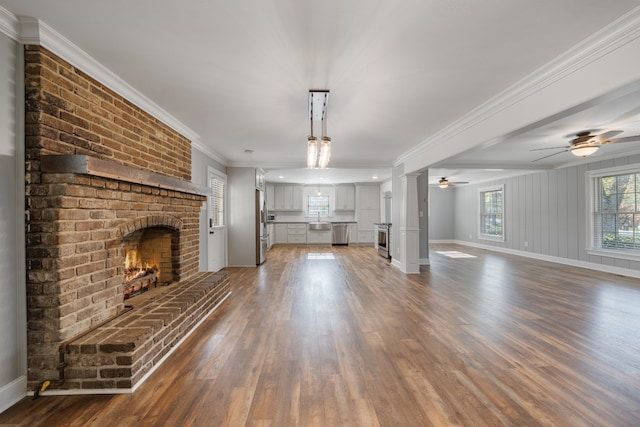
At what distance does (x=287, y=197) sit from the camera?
10.5 m

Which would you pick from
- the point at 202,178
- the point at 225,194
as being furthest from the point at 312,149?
the point at 225,194

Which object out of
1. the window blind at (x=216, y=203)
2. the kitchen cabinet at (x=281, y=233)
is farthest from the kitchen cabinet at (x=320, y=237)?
the window blind at (x=216, y=203)

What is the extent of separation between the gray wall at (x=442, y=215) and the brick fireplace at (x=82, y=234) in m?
9.93

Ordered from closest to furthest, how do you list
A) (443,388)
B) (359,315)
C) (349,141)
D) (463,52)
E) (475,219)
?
(443,388) → (463,52) → (359,315) → (349,141) → (475,219)

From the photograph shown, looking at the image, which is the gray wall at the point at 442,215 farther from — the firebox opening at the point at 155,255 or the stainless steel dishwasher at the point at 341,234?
the firebox opening at the point at 155,255

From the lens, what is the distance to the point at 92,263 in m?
2.03

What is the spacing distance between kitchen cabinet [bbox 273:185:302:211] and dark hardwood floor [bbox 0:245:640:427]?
21.8 feet

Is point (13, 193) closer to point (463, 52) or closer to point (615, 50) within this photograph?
point (463, 52)

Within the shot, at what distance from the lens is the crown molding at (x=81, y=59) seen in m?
1.72

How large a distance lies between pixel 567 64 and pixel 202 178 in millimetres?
4709

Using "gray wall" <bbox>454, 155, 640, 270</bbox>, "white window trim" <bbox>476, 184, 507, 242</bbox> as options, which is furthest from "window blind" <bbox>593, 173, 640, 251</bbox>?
"white window trim" <bbox>476, 184, 507, 242</bbox>

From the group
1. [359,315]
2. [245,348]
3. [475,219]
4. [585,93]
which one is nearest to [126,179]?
[245,348]

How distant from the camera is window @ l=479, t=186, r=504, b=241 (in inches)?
332

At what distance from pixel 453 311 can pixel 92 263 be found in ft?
12.0
